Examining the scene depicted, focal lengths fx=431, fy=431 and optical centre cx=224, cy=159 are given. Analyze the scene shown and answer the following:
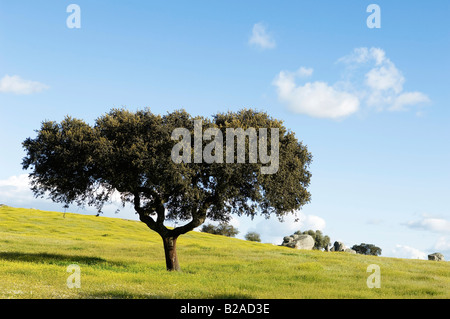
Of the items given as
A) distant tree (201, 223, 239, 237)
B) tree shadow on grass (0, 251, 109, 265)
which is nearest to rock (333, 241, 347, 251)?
distant tree (201, 223, 239, 237)

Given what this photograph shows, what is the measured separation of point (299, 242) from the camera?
95125mm

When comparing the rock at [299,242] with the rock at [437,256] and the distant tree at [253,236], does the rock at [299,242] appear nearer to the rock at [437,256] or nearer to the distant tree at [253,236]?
the rock at [437,256]

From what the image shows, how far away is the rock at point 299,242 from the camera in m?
94.3

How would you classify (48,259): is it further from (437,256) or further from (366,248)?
(366,248)

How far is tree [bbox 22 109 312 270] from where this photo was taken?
34.5 meters

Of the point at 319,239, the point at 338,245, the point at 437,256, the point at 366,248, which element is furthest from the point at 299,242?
the point at 366,248

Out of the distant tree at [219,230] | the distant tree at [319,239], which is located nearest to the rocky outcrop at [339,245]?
the distant tree at [319,239]

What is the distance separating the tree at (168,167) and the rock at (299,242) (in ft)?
A: 185

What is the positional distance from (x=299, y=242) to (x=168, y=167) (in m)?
67.2

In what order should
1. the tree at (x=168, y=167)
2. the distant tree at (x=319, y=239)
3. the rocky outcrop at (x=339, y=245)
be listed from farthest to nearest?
the distant tree at (x=319, y=239), the rocky outcrop at (x=339, y=245), the tree at (x=168, y=167)

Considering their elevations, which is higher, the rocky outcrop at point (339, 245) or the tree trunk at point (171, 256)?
the tree trunk at point (171, 256)

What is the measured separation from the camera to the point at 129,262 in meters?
42.0
